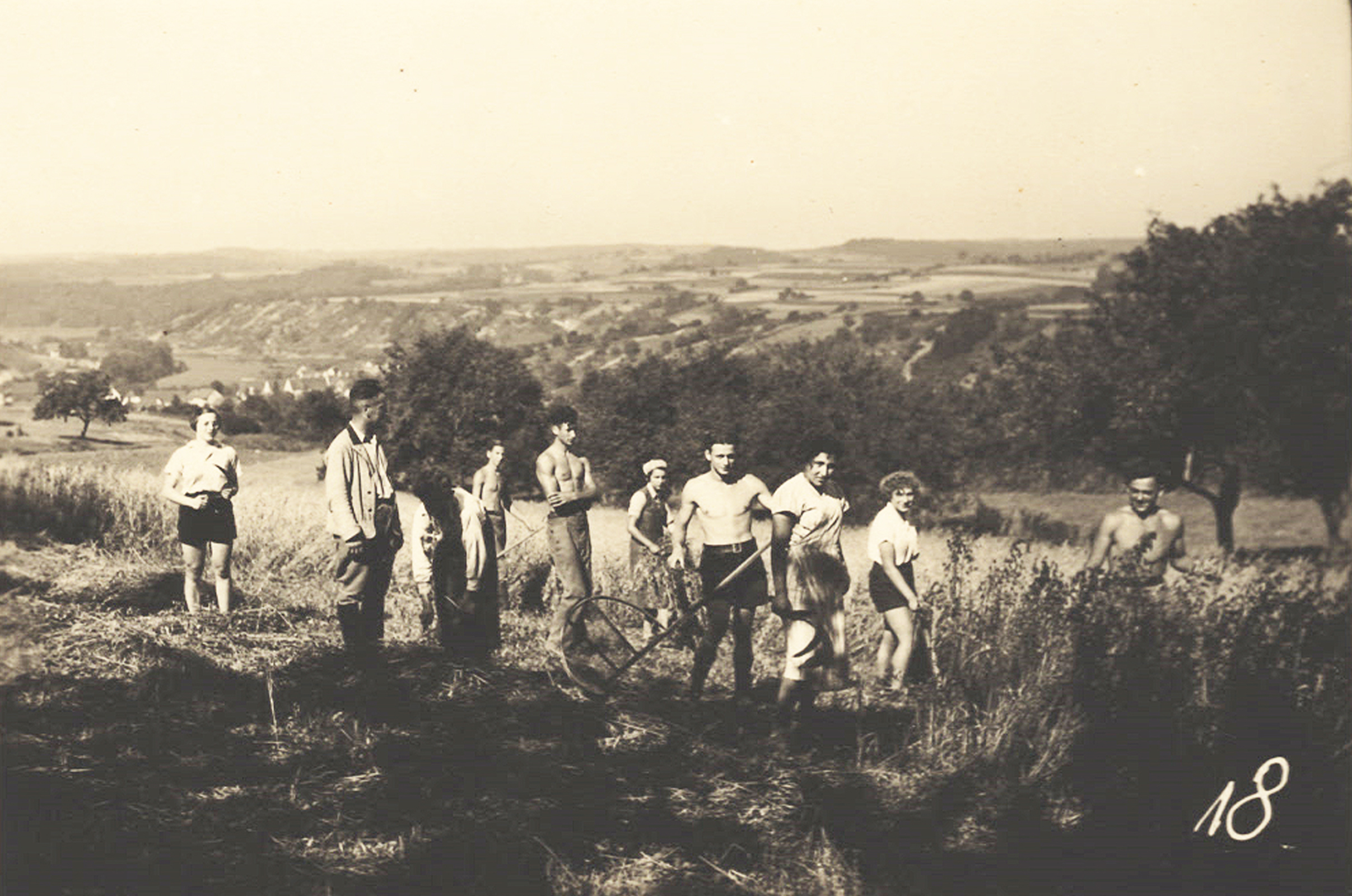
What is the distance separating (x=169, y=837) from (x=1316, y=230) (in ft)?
78.8

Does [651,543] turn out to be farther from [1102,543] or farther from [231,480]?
[1102,543]

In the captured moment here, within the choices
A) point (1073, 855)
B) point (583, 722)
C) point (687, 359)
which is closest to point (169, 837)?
point (583, 722)

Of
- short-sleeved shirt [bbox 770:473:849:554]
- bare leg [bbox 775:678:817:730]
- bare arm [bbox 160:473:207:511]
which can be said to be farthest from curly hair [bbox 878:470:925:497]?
bare arm [bbox 160:473:207:511]

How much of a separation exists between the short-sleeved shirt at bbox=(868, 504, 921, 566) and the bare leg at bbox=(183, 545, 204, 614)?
14.3 ft

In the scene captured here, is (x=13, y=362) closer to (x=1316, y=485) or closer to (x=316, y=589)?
(x=316, y=589)

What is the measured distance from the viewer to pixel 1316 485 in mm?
19781

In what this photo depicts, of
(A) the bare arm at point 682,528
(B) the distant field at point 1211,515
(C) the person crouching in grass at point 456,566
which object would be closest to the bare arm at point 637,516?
(A) the bare arm at point 682,528

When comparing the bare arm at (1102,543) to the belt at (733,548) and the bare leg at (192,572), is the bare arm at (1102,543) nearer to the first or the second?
the belt at (733,548)

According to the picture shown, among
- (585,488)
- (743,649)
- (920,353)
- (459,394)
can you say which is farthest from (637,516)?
(920,353)

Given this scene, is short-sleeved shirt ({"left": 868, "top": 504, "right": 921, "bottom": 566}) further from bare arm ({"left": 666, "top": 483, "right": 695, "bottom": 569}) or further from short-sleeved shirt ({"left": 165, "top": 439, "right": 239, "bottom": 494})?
short-sleeved shirt ({"left": 165, "top": 439, "right": 239, "bottom": 494})

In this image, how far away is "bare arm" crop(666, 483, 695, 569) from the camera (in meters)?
6.02

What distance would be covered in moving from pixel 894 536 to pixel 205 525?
4.41 m

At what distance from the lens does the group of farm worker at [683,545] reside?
570cm

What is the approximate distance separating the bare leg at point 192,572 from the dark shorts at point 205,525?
4cm
